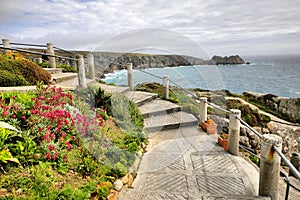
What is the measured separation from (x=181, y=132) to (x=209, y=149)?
4.03 ft

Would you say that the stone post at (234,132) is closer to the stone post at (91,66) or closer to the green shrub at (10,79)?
the stone post at (91,66)

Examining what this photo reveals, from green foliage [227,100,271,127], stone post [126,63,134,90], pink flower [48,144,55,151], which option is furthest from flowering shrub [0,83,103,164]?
green foliage [227,100,271,127]

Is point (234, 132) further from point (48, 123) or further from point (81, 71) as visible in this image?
point (81, 71)

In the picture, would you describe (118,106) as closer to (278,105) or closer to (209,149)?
(209,149)

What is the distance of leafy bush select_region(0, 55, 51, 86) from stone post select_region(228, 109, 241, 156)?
544 cm

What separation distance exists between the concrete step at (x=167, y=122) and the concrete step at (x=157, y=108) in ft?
0.43

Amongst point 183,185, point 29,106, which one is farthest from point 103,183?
point 29,106

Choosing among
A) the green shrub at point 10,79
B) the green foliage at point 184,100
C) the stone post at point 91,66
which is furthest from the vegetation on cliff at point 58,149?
the stone post at point 91,66

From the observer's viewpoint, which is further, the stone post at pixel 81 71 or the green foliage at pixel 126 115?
the stone post at pixel 81 71

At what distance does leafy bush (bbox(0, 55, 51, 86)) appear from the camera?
568 cm

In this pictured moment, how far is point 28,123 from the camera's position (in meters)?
3.23

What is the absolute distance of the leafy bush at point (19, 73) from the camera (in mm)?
5676

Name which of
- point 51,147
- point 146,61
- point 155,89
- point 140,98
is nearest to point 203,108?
point 140,98

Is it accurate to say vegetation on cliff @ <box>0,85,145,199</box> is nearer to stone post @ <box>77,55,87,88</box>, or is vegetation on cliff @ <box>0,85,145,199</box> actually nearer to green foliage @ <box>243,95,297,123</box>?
stone post @ <box>77,55,87,88</box>
